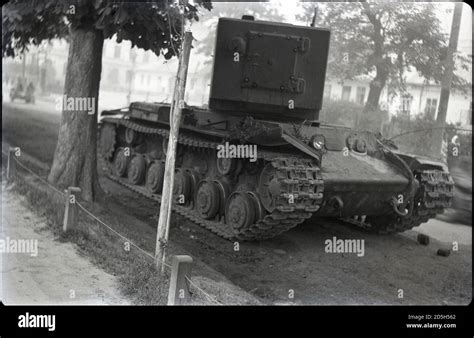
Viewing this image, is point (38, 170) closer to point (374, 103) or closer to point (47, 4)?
point (47, 4)

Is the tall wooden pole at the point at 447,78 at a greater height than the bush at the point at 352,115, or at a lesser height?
greater

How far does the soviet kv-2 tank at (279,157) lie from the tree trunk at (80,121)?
49.8 inches

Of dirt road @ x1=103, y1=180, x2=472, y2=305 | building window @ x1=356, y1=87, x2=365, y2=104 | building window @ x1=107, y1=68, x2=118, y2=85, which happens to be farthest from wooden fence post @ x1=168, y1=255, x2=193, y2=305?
building window @ x1=107, y1=68, x2=118, y2=85

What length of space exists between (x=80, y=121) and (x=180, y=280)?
4.55m

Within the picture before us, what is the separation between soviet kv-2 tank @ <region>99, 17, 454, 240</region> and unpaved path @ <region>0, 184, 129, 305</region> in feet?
7.77

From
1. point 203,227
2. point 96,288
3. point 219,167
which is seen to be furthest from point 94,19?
point 96,288

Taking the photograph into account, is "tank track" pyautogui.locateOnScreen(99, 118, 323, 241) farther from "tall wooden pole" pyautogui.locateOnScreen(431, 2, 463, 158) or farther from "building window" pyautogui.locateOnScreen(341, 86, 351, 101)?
"tall wooden pole" pyautogui.locateOnScreen(431, 2, 463, 158)

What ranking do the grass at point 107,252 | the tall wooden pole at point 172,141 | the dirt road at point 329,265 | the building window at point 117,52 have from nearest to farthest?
1. the grass at point 107,252
2. the tall wooden pole at point 172,141
3. the dirt road at point 329,265
4. the building window at point 117,52

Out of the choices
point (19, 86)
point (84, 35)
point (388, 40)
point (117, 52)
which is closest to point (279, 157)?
point (388, 40)

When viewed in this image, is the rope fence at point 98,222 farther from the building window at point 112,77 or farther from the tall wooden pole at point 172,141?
the building window at point 112,77

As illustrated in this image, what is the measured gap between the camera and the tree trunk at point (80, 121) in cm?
818

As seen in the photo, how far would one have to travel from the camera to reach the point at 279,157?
23.1 ft

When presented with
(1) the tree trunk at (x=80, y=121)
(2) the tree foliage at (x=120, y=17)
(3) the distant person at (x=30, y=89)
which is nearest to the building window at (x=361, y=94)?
(2) the tree foliage at (x=120, y=17)
